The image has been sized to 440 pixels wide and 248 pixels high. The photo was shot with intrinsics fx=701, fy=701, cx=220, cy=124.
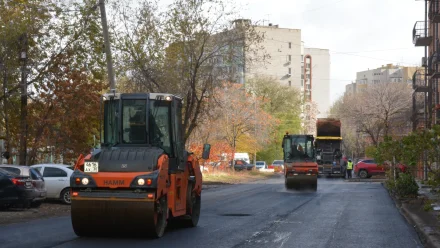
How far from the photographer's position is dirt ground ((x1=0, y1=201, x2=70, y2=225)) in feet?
64.0

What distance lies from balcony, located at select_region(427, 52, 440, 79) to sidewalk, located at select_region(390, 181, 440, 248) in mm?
12152

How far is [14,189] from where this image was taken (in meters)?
21.2

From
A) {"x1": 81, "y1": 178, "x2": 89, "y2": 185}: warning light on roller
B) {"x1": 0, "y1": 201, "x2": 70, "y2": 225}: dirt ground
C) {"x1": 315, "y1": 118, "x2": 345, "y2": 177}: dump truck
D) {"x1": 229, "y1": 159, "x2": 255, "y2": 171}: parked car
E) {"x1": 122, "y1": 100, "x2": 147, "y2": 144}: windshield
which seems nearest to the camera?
{"x1": 81, "y1": 178, "x2": 89, "y2": 185}: warning light on roller

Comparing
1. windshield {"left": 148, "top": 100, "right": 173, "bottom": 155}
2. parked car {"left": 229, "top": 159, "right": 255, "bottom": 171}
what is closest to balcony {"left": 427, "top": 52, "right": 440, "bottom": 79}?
windshield {"left": 148, "top": 100, "right": 173, "bottom": 155}

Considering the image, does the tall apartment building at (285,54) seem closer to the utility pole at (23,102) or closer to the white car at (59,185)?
the utility pole at (23,102)

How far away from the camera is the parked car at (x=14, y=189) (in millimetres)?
21109

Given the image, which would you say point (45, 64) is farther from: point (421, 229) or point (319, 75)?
point (319, 75)

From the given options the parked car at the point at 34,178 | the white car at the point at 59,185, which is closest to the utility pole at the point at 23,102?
the white car at the point at 59,185

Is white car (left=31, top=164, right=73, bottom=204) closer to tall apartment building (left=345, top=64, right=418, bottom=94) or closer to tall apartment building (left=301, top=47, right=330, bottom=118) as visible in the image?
tall apartment building (left=345, top=64, right=418, bottom=94)

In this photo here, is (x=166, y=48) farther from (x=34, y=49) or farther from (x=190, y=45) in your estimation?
(x=34, y=49)

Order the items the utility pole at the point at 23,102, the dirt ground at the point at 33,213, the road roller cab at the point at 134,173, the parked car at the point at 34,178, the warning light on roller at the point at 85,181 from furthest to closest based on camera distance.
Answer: the utility pole at the point at 23,102, the parked car at the point at 34,178, the dirt ground at the point at 33,213, the warning light on roller at the point at 85,181, the road roller cab at the point at 134,173

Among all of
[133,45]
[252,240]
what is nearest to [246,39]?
[133,45]

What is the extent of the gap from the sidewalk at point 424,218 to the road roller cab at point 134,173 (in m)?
5.33

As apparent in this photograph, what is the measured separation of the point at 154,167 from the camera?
13914 millimetres
